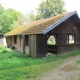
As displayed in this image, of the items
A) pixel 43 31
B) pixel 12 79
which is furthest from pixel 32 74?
pixel 43 31

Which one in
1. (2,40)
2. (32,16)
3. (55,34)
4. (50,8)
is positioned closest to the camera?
(55,34)

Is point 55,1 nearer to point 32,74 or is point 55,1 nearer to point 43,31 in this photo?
point 43,31

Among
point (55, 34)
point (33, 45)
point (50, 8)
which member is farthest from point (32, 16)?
point (33, 45)

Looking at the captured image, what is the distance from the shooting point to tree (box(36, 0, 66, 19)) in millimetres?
53531

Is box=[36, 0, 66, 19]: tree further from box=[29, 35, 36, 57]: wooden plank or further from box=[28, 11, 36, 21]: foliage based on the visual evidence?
box=[29, 35, 36, 57]: wooden plank

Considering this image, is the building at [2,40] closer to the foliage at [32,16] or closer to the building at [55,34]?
the building at [55,34]

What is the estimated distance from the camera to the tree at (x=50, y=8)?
176 ft

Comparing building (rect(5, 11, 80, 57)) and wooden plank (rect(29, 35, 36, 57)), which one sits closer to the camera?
building (rect(5, 11, 80, 57))

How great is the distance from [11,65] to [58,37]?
7.18 m

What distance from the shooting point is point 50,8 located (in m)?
53.9

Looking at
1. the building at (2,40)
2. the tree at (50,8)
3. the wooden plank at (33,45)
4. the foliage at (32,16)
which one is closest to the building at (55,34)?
the wooden plank at (33,45)

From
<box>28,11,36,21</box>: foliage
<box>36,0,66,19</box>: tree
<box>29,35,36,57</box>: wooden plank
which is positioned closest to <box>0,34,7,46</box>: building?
<box>29,35,36,57</box>: wooden plank

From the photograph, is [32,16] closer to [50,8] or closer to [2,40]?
[50,8]

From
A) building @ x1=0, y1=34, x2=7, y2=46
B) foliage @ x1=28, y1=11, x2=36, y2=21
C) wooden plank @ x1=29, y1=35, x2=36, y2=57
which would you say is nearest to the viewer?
wooden plank @ x1=29, y1=35, x2=36, y2=57
